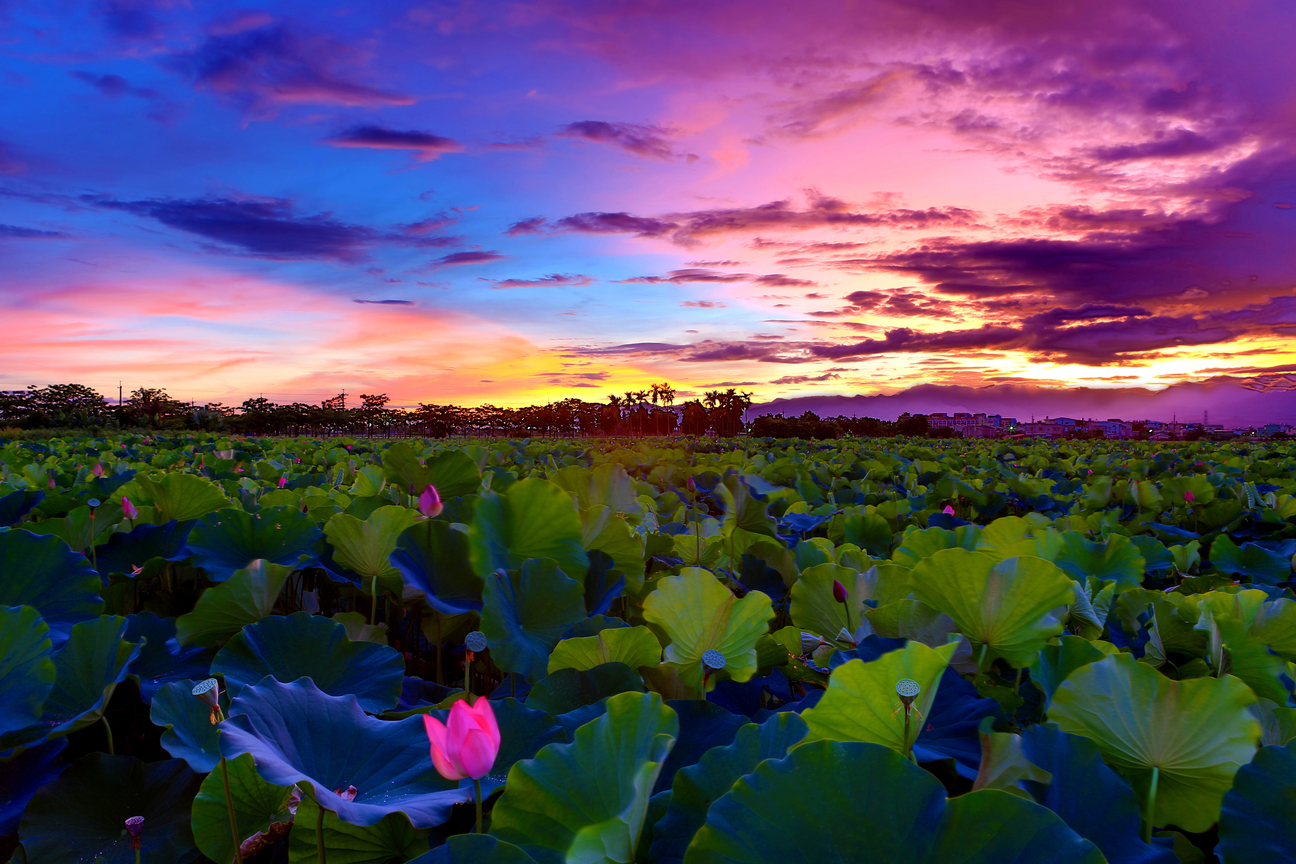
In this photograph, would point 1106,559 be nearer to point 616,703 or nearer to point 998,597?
point 998,597

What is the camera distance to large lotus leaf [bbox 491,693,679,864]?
0.67 meters

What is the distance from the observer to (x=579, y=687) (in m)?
0.96

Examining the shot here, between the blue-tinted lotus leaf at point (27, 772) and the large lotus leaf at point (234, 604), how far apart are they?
1.03ft

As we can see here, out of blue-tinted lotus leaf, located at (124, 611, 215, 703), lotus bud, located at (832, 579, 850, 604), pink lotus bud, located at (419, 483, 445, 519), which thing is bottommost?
blue-tinted lotus leaf, located at (124, 611, 215, 703)

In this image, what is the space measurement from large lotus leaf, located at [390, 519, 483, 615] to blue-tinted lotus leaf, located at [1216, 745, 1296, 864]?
3.61 feet

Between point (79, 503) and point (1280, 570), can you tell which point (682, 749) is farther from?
point (1280, 570)

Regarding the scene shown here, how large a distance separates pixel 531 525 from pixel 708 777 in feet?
2.58

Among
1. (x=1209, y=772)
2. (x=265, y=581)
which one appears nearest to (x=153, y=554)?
(x=265, y=581)

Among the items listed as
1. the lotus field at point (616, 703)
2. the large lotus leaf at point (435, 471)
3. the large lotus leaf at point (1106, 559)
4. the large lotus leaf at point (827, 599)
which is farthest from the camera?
the large lotus leaf at point (435, 471)

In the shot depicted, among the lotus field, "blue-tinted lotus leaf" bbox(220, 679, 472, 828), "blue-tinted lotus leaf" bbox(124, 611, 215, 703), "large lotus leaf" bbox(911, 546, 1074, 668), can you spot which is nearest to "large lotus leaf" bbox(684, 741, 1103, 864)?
the lotus field

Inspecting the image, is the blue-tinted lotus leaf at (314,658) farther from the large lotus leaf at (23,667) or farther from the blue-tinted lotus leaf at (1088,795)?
the blue-tinted lotus leaf at (1088,795)

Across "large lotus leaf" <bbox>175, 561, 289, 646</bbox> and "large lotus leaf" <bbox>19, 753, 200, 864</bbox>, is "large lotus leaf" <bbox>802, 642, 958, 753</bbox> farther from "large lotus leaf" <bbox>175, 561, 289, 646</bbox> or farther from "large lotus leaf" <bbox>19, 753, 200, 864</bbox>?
"large lotus leaf" <bbox>175, 561, 289, 646</bbox>

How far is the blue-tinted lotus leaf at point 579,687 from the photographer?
3.12ft

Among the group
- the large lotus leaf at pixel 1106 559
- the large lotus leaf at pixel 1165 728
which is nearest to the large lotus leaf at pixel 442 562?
the large lotus leaf at pixel 1165 728
